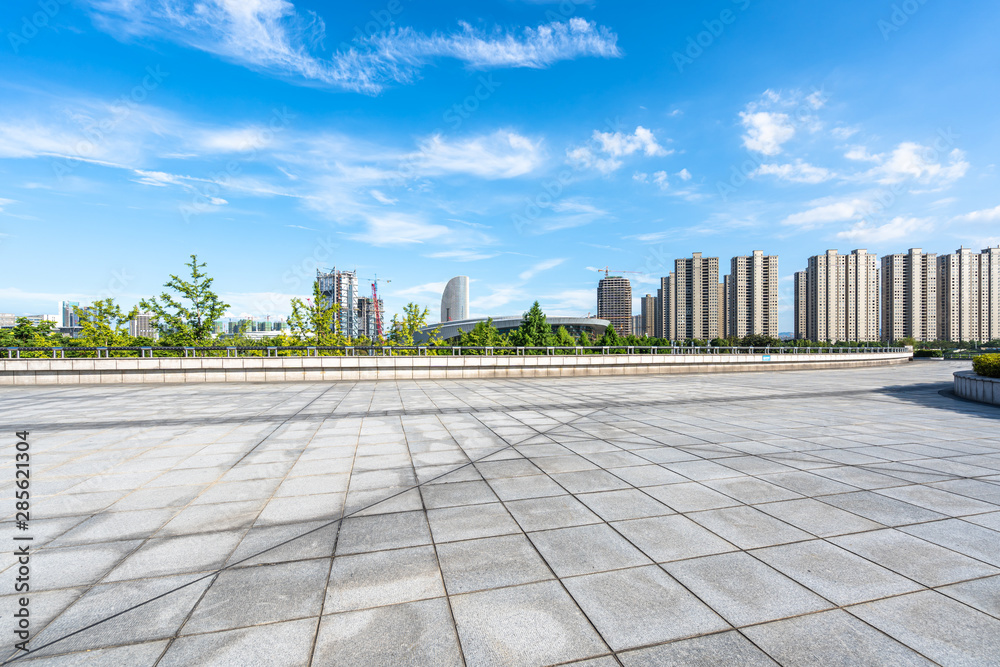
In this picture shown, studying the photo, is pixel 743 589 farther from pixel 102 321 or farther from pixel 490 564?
pixel 102 321

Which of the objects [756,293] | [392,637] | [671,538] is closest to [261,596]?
[392,637]

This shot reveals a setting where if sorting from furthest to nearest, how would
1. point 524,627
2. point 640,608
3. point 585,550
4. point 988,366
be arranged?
point 988,366 → point 585,550 → point 640,608 → point 524,627

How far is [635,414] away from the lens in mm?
10422

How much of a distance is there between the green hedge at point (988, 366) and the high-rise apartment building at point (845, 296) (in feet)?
282

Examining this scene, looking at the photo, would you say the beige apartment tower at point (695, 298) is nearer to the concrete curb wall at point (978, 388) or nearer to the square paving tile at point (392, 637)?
the concrete curb wall at point (978, 388)

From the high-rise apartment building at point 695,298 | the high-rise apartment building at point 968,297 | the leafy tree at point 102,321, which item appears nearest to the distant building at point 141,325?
the leafy tree at point 102,321

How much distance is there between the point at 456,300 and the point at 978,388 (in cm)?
17389

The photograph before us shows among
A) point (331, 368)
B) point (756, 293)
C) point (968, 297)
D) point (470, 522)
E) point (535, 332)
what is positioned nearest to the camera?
point (470, 522)

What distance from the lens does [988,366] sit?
12.7 meters

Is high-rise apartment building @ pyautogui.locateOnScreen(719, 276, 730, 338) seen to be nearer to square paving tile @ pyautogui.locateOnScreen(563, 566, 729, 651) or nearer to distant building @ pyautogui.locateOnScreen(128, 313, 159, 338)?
distant building @ pyautogui.locateOnScreen(128, 313, 159, 338)

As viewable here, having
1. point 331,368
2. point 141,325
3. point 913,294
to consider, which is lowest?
point 331,368

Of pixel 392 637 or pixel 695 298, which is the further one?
pixel 695 298

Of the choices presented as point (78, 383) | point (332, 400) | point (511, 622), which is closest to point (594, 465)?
point (511, 622)

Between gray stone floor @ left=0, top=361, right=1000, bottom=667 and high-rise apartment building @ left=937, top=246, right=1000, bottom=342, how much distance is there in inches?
3870
